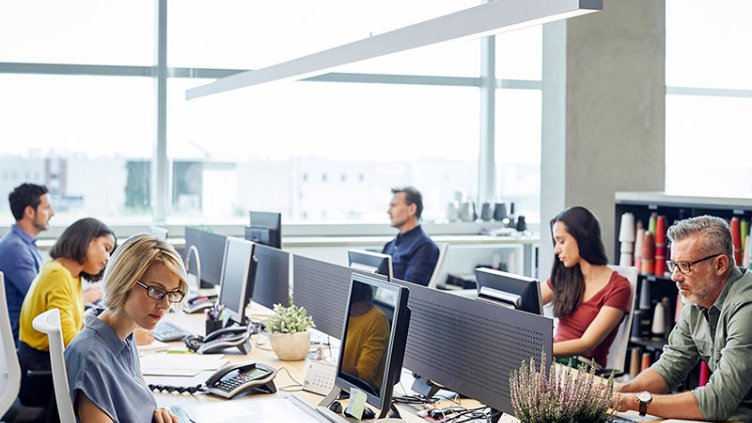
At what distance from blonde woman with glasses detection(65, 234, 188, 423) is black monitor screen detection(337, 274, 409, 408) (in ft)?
1.71

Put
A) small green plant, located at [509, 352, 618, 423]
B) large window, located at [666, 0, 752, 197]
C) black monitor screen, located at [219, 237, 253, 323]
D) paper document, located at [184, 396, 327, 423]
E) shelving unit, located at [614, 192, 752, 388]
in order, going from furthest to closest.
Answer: large window, located at [666, 0, 752, 197], shelving unit, located at [614, 192, 752, 388], black monitor screen, located at [219, 237, 253, 323], paper document, located at [184, 396, 327, 423], small green plant, located at [509, 352, 618, 423]

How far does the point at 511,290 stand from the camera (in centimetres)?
294

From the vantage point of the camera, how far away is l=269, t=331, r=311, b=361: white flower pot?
345cm

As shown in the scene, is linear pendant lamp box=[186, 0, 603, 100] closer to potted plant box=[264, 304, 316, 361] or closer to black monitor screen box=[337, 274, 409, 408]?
black monitor screen box=[337, 274, 409, 408]

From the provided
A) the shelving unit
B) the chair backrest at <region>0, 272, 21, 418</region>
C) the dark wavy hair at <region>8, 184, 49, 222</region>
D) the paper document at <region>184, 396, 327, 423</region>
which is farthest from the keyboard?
the shelving unit

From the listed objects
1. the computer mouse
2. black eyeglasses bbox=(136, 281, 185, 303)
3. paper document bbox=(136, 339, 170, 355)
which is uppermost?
black eyeglasses bbox=(136, 281, 185, 303)

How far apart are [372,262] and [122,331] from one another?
153cm

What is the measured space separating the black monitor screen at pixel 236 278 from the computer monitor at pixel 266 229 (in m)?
0.59

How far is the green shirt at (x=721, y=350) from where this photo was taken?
271 cm

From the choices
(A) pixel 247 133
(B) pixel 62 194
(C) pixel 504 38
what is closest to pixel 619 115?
(C) pixel 504 38

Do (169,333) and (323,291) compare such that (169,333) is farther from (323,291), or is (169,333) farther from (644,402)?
(644,402)

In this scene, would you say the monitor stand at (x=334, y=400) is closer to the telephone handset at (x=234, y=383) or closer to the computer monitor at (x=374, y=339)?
the computer monitor at (x=374, y=339)

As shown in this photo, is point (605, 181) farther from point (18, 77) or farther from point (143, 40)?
point (18, 77)

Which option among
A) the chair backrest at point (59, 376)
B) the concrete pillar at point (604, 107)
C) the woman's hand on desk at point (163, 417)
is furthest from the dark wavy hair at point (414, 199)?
the chair backrest at point (59, 376)
